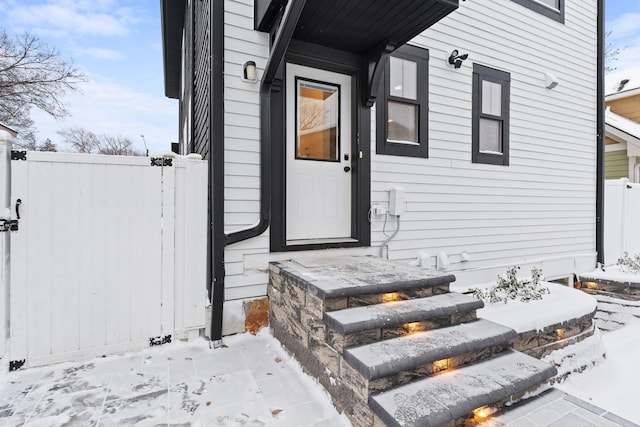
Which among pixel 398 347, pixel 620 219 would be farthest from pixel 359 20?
pixel 620 219

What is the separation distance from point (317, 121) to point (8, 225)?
Result: 2.60 m

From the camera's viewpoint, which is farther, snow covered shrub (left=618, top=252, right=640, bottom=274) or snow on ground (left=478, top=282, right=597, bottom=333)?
snow covered shrub (left=618, top=252, right=640, bottom=274)

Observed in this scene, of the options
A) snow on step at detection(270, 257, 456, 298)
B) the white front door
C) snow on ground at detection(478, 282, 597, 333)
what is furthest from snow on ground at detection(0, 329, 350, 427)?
snow on ground at detection(478, 282, 597, 333)

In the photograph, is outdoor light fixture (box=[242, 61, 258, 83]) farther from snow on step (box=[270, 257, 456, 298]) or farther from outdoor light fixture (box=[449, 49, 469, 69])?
outdoor light fixture (box=[449, 49, 469, 69])

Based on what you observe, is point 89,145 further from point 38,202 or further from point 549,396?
point 549,396

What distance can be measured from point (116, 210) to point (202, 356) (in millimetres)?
Answer: 1293

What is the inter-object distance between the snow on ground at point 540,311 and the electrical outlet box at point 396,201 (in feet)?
4.18

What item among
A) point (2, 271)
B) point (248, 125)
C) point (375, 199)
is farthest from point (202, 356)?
point (375, 199)

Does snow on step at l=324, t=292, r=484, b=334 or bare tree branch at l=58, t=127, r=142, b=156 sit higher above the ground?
bare tree branch at l=58, t=127, r=142, b=156

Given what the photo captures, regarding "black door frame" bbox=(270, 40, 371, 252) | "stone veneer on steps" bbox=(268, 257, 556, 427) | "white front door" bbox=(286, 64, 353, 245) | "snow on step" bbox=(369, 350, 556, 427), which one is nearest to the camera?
"snow on step" bbox=(369, 350, 556, 427)

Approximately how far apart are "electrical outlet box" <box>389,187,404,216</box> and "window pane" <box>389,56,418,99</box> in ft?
3.70

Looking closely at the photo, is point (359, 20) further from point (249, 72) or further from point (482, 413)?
point (482, 413)

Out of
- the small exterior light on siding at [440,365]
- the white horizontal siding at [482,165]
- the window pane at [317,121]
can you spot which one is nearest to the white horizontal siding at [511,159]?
the white horizontal siding at [482,165]

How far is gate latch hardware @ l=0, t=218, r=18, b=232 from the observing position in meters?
2.19
